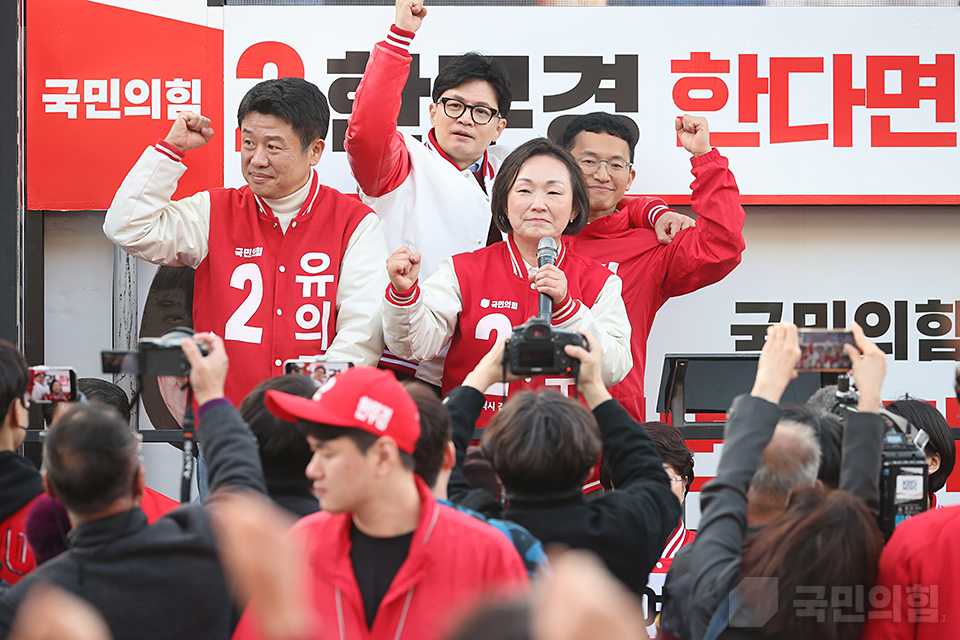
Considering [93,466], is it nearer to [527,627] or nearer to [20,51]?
[527,627]

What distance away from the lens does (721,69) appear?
165 inches

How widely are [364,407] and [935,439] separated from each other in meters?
1.84

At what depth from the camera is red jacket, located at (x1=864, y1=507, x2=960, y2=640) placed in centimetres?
173

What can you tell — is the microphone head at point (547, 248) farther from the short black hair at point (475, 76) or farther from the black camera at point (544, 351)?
the short black hair at point (475, 76)

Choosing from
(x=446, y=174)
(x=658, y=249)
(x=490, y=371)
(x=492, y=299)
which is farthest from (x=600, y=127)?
(x=490, y=371)

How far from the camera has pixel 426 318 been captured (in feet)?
10.1

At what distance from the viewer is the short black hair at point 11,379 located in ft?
6.95

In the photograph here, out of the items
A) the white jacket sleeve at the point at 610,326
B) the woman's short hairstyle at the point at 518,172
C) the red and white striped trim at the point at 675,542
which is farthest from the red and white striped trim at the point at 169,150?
the red and white striped trim at the point at 675,542

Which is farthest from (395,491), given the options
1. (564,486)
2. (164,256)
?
(164,256)

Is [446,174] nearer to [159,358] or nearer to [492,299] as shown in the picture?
[492,299]

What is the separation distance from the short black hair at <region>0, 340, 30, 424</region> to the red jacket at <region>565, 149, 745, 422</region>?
6.47 feet

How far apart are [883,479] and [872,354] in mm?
241

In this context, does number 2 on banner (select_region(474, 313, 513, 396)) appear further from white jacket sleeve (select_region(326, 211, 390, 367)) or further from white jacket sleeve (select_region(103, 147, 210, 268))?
white jacket sleeve (select_region(103, 147, 210, 268))

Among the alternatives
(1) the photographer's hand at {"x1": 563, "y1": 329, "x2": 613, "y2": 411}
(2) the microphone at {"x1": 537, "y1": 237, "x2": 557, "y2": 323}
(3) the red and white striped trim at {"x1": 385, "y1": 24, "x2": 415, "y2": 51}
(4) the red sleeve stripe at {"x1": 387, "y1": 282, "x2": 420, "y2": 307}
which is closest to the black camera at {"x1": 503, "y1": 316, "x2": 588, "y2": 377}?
(1) the photographer's hand at {"x1": 563, "y1": 329, "x2": 613, "y2": 411}
